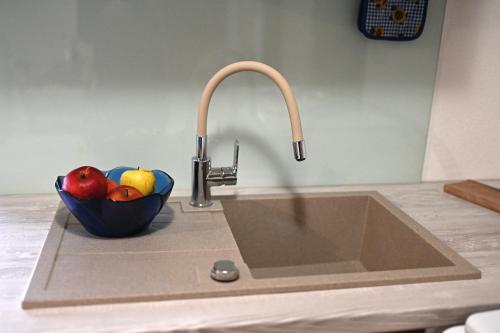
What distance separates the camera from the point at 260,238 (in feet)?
4.74

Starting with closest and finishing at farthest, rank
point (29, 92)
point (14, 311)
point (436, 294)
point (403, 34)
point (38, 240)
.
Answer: point (14, 311) → point (436, 294) → point (38, 240) → point (29, 92) → point (403, 34)

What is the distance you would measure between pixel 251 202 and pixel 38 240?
1.69ft

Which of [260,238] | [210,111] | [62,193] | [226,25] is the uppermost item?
[226,25]

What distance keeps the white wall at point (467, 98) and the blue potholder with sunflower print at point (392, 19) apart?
0.11 meters

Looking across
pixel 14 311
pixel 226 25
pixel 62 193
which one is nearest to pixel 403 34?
pixel 226 25

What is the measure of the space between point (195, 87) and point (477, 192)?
0.78 m

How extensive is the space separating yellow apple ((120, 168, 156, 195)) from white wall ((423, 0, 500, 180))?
32.4 inches

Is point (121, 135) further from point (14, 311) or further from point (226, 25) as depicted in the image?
point (14, 311)

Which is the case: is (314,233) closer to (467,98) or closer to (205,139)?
(205,139)

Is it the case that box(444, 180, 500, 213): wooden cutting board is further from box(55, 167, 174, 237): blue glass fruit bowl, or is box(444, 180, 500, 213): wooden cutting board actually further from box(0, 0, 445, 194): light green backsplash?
box(55, 167, 174, 237): blue glass fruit bowl

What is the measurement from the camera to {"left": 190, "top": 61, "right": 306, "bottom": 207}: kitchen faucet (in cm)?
121

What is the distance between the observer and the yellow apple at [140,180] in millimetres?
1162

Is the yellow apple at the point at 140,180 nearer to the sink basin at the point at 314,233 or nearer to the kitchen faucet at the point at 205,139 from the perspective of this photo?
the kitchen faucet at the point at 205,139

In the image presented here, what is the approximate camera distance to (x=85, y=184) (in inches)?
42.4
